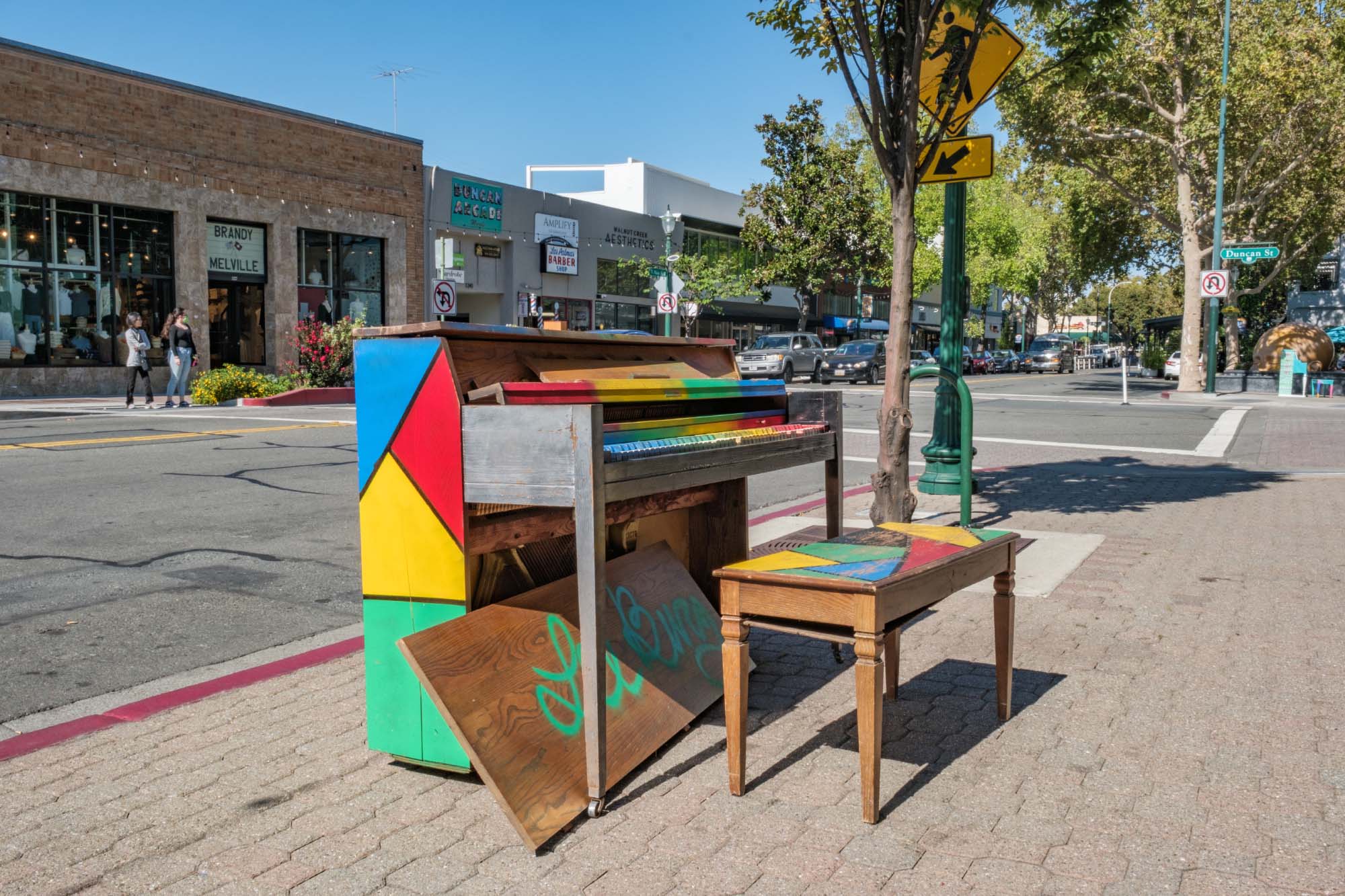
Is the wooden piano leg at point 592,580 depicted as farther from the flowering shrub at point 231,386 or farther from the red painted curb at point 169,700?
the flowering shrub at point 231,386

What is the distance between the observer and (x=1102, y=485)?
11.2 meters

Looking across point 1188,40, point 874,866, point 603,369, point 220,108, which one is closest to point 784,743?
point 874,866

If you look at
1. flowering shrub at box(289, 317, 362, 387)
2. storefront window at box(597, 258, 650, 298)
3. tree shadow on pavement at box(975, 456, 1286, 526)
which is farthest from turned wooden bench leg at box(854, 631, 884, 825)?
storefront window at box(597, 258, 650, 298)

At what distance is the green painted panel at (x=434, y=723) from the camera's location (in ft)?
11.3

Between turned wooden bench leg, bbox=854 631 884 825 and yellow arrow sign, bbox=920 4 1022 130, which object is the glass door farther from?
turned wooden bench leg, bbox=854 631 884 825

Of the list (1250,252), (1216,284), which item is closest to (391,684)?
(1250,252)

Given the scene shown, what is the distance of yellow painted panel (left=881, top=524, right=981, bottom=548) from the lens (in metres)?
4.00

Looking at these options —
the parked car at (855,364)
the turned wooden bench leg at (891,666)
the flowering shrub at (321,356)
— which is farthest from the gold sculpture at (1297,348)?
the turned wooden bench leg at (891,666)

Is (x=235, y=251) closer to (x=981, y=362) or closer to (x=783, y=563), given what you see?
(x=783, y=563)

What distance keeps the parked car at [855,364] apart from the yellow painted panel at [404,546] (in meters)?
35.1

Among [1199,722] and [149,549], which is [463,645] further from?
[149,549]

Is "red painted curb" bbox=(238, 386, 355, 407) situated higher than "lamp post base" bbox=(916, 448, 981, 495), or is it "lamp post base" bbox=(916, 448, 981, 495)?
"red painted curb" bbox=(238, 386, 355, 407)

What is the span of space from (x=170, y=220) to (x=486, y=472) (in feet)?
87.3

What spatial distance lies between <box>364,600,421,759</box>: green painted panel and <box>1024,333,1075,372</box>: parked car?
63.3 metres
